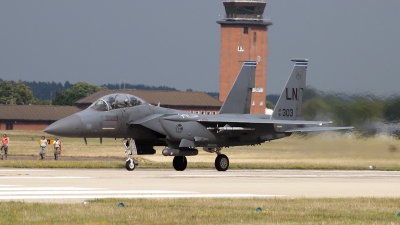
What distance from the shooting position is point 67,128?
976 inches

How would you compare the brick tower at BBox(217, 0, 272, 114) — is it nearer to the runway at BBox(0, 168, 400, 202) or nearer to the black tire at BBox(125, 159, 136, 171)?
the black tire at BBox(125, 159, 136, 171)

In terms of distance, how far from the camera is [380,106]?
105 feet

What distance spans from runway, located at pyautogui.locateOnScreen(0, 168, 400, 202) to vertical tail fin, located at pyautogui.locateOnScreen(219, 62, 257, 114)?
22.7ft

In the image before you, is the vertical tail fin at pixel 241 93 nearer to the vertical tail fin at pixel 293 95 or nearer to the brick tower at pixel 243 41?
the vertical tail fin at pixel 293 95

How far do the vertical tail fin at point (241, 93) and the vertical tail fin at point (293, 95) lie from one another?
1330 millimetres

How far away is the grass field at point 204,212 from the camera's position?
1251 centimetres

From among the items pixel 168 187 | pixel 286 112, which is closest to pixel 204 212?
pixel 168 187

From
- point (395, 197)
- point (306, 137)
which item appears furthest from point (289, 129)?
point (395, 197)

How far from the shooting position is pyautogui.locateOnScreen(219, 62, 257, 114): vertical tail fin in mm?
30438

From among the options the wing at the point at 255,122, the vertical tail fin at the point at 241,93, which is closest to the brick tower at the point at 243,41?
the vertical tail fin at the point at 241,93

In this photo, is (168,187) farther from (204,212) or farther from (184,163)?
(184,163)

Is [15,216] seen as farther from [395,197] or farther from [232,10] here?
[232,10]

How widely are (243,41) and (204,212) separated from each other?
3833 inches

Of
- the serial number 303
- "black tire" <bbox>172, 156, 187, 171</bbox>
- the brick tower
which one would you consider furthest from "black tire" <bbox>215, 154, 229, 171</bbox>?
the brick tower
